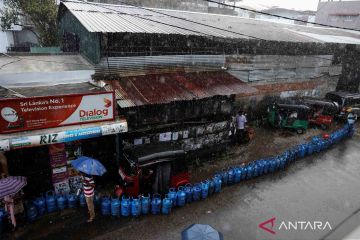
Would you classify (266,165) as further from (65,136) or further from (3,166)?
(3,166)

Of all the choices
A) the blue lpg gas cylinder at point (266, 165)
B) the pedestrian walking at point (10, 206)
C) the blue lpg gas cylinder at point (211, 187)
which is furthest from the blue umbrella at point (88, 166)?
the blue lpg gas cylinder at point (266, 165)

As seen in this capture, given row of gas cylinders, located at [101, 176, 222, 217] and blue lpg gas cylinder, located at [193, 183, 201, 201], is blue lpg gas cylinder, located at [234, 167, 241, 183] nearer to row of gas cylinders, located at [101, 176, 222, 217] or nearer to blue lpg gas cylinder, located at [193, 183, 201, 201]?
blue lpg gas cylinder, located at [193, 183, 201, 201]

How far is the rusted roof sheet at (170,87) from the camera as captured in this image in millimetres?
10336

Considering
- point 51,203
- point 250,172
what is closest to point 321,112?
point 250,172

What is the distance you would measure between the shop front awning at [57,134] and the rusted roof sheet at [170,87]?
92 cm

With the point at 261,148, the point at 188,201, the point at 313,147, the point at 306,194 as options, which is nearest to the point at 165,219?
the point at 188,201

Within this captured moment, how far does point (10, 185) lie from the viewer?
7.59 metres

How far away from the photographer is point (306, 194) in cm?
1126

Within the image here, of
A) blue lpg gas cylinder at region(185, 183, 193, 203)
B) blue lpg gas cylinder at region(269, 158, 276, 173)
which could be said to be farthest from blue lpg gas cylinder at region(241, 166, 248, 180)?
blue lpg gas cylinder at region(185, 183, 193, 203)

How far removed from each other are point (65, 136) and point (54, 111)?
0.92 meters

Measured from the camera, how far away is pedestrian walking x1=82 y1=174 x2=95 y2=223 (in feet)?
28.0

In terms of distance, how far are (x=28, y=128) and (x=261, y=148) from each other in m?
12.0

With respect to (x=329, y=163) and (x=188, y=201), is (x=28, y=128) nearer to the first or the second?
(x=188, y=201)

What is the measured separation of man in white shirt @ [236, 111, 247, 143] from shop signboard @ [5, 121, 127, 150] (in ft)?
25.3
